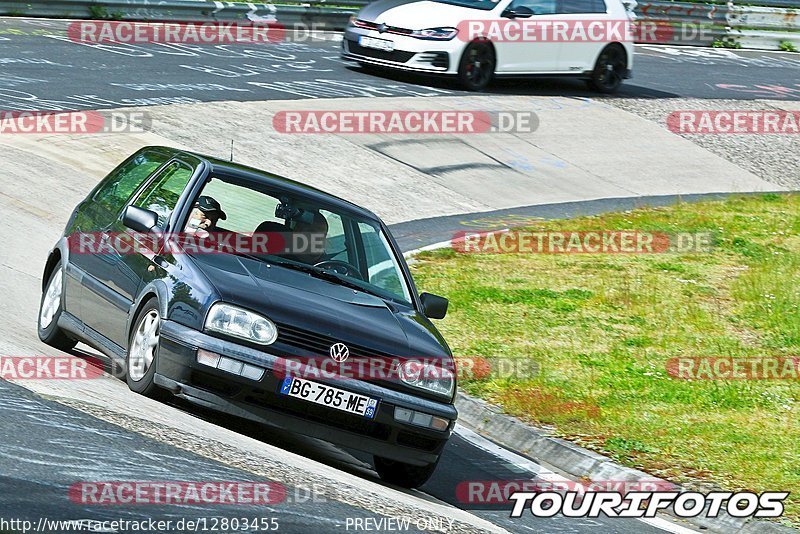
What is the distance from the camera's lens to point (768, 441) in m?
9.00

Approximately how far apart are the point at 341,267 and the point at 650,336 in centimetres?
454

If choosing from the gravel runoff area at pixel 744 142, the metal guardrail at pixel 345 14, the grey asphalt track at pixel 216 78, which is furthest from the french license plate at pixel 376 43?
the metal guardrail at pixel 345 14

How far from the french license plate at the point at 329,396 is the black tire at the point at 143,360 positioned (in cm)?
80

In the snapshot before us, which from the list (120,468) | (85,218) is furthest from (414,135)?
(120,468)

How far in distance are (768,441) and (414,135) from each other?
11235 mm

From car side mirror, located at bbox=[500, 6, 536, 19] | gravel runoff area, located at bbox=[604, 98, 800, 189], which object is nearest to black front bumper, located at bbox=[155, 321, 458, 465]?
gravel runoff area, located at bbox=[604, 98, 800, 189]

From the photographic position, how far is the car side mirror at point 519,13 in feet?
73.8

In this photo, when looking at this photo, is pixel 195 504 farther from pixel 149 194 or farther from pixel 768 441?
pixel 768 441

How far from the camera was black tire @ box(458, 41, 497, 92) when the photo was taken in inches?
878

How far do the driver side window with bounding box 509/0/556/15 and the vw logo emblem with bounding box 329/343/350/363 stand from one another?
1637cm

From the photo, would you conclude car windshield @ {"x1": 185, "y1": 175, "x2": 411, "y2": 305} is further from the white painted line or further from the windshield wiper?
the white painted line
